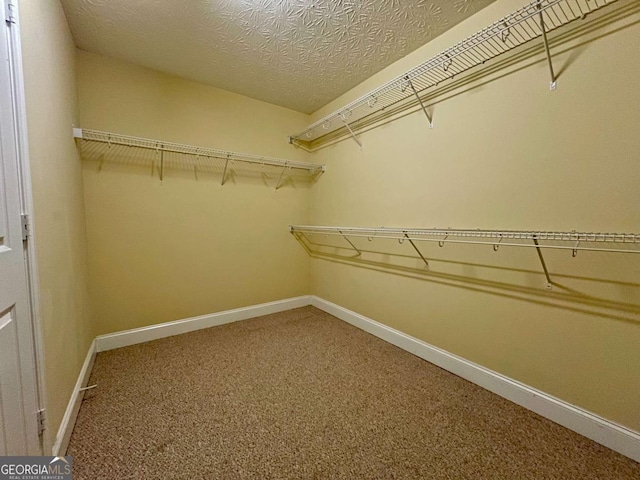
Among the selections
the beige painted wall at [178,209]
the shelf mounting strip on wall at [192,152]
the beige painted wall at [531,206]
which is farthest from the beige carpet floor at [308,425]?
the shelf mounting strip on wall at [192,152]

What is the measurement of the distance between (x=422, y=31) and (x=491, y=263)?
5.07 ft

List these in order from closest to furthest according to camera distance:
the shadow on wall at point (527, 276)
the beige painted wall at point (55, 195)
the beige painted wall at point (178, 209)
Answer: the beige painted wall at point (55, 195) → the shadow on wall at point (527, 276) → the beige painted wall at point (178, 209)

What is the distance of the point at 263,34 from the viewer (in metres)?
1.74

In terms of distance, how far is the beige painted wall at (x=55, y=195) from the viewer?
3.47 ft

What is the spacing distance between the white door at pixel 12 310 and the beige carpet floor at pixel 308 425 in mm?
370

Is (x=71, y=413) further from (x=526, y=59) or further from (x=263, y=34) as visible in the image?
(x=526, y=59)

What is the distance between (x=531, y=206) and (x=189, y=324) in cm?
272

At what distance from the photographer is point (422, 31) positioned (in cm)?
170

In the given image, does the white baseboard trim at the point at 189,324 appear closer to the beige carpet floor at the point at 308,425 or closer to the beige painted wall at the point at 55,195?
the beige carpet floor at the point at 308,425

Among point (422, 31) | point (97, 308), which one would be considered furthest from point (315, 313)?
point (422, 31)

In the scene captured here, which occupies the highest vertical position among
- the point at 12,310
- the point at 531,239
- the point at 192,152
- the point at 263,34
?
the point at 263,34

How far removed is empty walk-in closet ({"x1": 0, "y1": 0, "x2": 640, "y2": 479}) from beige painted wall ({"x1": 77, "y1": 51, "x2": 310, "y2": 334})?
0.8 inches

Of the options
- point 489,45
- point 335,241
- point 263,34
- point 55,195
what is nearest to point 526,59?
point 489,45

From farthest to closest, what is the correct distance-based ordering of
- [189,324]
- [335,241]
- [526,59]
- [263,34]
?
[335,241], [189,324], [263,34], [526,59]
